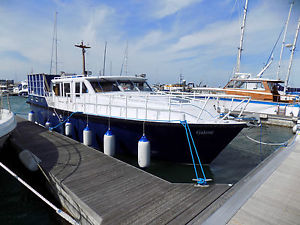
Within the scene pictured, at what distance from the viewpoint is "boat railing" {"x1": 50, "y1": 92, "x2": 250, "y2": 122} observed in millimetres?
5223

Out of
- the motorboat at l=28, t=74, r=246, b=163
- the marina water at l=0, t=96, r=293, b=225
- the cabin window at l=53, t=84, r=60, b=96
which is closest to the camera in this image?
the marina water at l=0, t=96, r=293, b=225

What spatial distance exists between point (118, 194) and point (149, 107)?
2.85 meters

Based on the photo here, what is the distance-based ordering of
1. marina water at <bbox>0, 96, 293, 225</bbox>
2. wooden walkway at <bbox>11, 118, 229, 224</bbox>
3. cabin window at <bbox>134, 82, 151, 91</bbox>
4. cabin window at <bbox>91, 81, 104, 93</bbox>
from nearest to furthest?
wooden walkway at <bbox>11, 118, 229, 224</bbox>, marina water at <bbox>0, 96, 293, 225</bbox>, cabin window at <bbox>91, 81, 104, 93</bbox>, cabin window at <bbox>134, 82, 151, 91</bbox>

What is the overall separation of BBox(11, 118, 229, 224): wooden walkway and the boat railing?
1.61 metres

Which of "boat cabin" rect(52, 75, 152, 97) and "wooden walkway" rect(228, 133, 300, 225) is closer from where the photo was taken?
"wooden walkway" rect(228, 133, 300, 225)

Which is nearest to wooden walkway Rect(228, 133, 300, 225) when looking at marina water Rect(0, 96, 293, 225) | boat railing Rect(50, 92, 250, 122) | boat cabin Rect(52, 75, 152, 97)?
marina water Rect(0, 96, 293, 225)

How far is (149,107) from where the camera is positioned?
5.76 m

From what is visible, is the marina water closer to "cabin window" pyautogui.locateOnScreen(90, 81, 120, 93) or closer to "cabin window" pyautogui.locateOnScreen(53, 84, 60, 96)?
"cabin window" pyautogui.locateOnScreen(90, 81, 120, 93)

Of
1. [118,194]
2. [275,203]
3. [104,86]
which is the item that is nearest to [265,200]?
[275,203]

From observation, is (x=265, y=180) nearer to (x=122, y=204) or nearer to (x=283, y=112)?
(x=122, y=204)

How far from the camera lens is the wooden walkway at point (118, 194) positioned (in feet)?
9.81

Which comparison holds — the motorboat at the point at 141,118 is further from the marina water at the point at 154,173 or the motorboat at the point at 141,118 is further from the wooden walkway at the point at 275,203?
the wooden walkway at the point at 275,203

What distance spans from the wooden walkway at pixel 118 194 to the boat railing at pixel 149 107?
161cm

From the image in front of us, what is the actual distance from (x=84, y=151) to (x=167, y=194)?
3.31 metres
